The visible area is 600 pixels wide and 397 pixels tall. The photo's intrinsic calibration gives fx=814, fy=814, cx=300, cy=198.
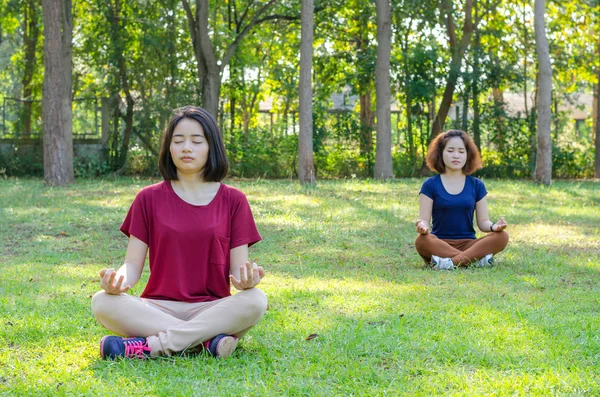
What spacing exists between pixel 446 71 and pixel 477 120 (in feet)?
5.12

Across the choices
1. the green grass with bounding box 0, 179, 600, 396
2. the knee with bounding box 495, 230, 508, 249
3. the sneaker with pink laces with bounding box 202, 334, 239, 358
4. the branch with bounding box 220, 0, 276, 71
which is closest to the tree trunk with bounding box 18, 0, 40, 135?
the branch with bounding box 220, 0, 276, 71

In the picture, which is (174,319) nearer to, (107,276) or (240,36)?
(107,276)

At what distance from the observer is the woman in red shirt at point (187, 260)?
414cm

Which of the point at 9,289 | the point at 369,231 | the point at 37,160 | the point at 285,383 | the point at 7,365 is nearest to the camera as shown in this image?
the point at 285,383

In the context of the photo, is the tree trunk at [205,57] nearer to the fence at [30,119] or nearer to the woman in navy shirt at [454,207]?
the fence at [30,119]

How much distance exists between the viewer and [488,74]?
21.8 meters

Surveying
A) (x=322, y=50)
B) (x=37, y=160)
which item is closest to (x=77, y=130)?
(x=37, y=160)

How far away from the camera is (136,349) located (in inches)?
163

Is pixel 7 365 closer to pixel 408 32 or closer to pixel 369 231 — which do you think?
pixel 369 231

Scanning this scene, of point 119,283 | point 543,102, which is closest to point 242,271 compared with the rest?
point 119,283

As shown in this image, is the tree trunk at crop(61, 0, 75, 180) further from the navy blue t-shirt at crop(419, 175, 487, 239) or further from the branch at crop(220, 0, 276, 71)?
the navy blue t-shirt at crop(419, 175, 487, 239)

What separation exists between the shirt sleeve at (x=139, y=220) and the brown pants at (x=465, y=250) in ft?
11.3

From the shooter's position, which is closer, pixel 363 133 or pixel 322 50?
pixel 363 133

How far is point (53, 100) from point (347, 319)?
13.1 metres
